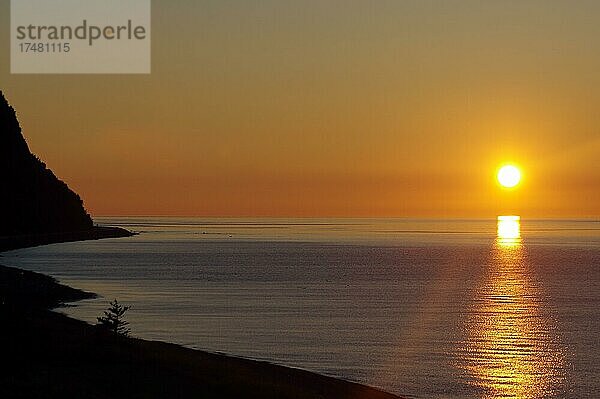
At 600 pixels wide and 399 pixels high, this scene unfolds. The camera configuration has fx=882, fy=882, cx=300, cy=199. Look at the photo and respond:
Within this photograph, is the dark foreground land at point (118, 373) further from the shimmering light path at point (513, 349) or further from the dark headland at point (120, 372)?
the shimmering light path at point (513, 349)

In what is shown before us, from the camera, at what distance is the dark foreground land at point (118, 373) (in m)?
21.3

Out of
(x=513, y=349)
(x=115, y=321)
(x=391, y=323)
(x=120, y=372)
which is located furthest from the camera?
(x=391, y=323)

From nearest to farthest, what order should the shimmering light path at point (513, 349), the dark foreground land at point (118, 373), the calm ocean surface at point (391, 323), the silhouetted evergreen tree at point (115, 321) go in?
the dark foreground land at point (118, 373), the silhouetted evergreen tree at point (115, 321), the shimmering light path at point (513, 349), the calm ocean surface at point (391, 323)

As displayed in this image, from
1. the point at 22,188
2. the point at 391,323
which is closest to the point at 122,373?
the point at 391,323

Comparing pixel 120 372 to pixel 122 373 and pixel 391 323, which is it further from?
pixel 391 323

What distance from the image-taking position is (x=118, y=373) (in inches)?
903

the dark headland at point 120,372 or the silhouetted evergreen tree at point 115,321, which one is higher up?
the silhouetted evergreen tree at point 115,321

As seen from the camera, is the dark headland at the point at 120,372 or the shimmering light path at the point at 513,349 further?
the shimmering light path at the point at 513,349

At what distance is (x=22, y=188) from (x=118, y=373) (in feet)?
490

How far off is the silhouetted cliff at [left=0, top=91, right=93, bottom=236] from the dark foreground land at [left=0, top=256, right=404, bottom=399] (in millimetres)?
134630

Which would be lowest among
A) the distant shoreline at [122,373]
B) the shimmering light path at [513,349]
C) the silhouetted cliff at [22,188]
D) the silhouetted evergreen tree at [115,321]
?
the shimmering light path at [513,349]

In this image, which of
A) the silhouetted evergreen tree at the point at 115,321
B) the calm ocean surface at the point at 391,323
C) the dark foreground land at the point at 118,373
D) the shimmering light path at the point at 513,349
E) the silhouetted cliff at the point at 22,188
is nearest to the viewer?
the dark foreground land at the point at 118,373

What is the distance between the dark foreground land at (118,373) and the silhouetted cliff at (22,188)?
442 ft

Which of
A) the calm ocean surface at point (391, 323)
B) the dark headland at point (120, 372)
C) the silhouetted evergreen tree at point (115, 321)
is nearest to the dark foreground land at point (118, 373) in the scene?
the dark headland at point (120, 372)
